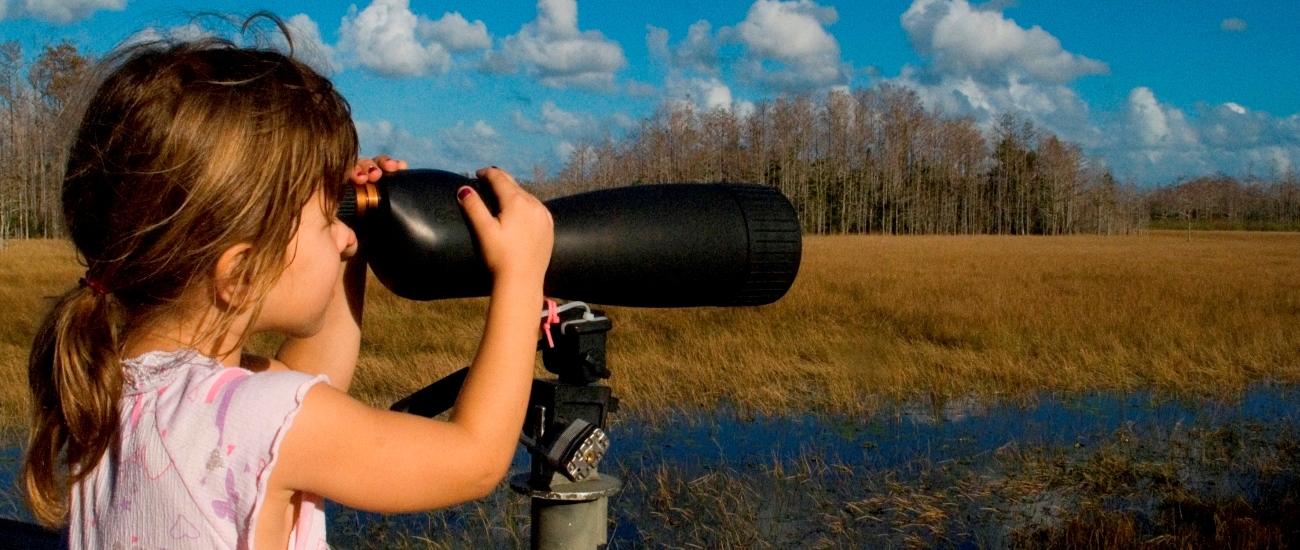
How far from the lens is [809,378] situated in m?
7.49

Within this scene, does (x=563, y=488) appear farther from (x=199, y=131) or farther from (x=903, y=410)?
(x=903, y=410)

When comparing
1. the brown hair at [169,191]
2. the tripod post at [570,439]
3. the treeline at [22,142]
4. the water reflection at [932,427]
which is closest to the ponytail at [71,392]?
the brown hair at [169,191]

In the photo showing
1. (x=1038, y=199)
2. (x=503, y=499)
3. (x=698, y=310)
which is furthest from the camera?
(x=1038, y=199)

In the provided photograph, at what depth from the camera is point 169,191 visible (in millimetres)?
1104

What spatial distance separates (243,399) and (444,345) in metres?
7.74

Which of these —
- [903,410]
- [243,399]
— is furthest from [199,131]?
[903,410]

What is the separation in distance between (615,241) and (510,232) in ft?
0.72

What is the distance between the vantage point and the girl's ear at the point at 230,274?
3.73 ft

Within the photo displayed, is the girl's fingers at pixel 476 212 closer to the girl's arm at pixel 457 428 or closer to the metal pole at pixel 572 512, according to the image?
the girl's arm at pixel 457 428

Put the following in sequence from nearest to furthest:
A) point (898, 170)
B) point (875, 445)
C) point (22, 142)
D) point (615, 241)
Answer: point (615, 241)
point (875, 445)
point (22, 142)
point (898, 170)

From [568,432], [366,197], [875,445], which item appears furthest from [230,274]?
[875,445]

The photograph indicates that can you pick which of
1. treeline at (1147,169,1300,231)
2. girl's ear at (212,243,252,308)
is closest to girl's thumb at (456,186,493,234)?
girl's ear at (212,243,252,308)

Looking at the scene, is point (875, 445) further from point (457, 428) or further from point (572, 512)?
point (457, 428)

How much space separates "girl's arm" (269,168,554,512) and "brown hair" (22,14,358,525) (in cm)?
18
